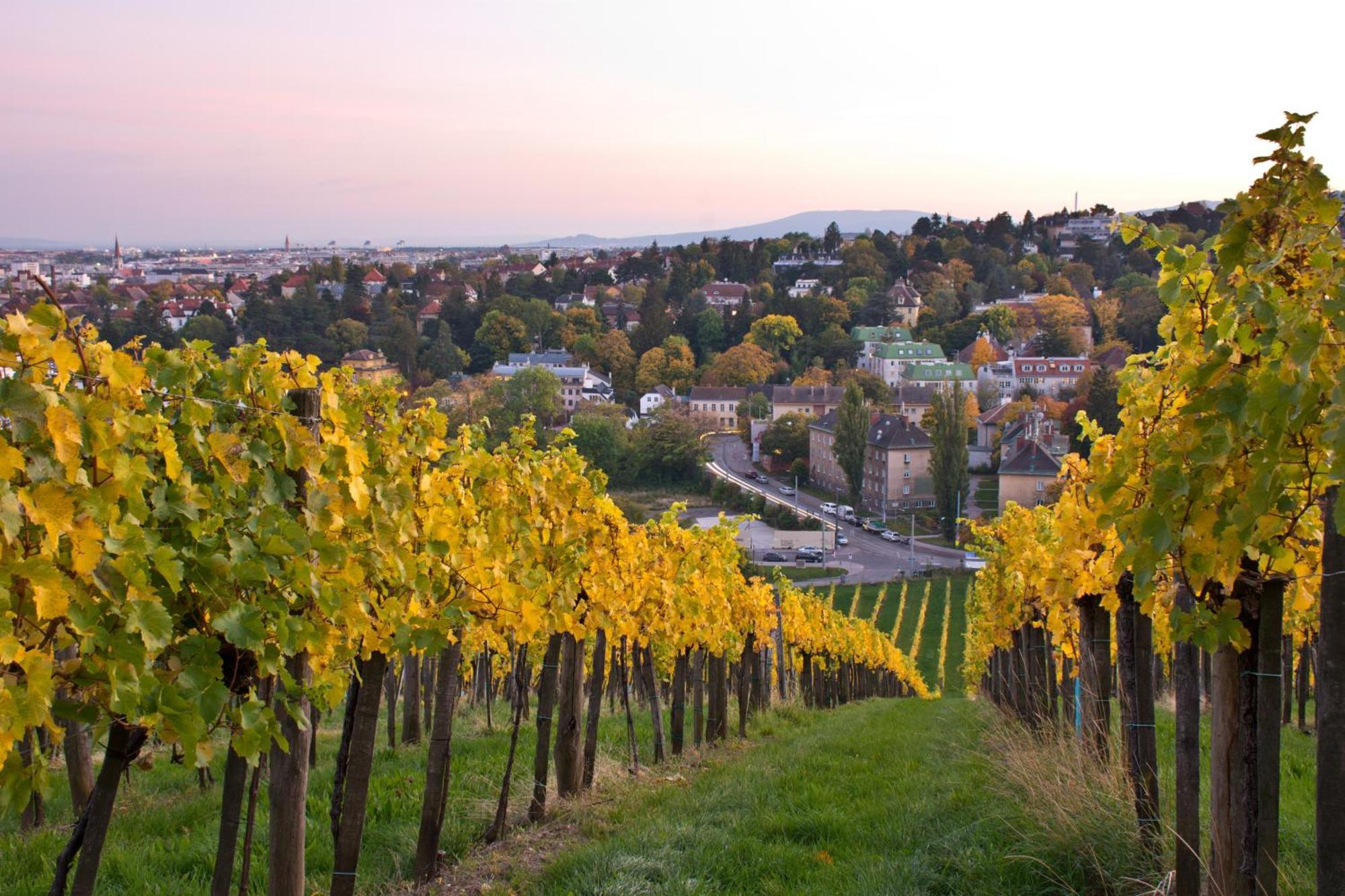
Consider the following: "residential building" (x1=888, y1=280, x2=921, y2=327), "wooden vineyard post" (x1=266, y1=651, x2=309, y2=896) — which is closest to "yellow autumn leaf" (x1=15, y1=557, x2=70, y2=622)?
"wooden vineyard post" (x1=266, y1=651, x2=309, y2=896)

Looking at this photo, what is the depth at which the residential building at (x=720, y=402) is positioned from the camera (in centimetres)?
10031

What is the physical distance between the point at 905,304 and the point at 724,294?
27305mm

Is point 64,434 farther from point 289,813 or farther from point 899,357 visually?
point 899,357

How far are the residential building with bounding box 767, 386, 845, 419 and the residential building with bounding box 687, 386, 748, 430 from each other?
261 inches

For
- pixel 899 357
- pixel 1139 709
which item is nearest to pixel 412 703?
pixel 1139 709

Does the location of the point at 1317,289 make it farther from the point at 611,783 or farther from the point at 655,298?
the point at 655,298

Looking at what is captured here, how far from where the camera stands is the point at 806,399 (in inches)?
3696

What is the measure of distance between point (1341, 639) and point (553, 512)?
17.0 ft

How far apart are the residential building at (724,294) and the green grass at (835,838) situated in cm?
13629

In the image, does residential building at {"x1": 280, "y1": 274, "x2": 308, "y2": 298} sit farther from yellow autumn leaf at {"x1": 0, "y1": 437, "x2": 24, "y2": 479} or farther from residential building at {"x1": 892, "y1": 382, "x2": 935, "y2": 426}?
yellow autumn leaf at {"x1": 0, "y1": 437, "x2": 24, "y2": 479}

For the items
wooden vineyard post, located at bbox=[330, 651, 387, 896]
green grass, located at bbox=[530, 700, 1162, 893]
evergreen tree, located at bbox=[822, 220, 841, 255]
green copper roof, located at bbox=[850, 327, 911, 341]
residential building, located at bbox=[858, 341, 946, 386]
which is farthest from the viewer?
evergreen tree, located at bbox=[822, 220, 841, 255]

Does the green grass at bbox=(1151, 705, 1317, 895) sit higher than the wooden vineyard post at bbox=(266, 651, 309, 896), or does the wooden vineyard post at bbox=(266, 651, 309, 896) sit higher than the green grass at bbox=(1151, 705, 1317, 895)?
the wooden vineyard post at bbox=(266, 651, 309, 896)

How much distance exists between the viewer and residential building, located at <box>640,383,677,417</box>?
104688 mm

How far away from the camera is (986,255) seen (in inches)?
6457
